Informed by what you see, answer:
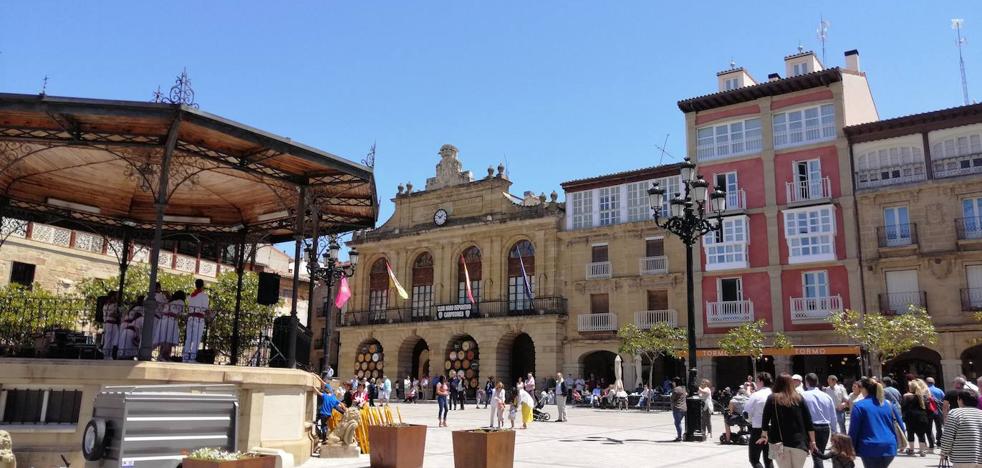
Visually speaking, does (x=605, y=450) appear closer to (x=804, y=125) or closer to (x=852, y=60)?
(x=804, y=125)

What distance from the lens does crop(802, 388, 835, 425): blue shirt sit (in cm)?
892

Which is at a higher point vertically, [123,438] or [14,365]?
[14,365]

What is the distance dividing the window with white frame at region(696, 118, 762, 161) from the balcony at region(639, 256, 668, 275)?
17.0ft

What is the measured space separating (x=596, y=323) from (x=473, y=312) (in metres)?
7.60

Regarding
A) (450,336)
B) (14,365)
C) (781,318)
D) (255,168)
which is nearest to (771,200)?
(781,318)

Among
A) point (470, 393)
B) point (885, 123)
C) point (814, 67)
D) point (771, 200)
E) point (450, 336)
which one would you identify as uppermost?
point (814, 67)

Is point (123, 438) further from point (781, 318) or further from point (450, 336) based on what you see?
point (450, 336)

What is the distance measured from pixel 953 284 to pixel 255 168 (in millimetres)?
27488

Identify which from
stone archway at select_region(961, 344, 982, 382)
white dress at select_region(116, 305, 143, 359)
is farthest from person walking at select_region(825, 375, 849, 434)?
stone archway at select_region(961, 344, 982, 382)

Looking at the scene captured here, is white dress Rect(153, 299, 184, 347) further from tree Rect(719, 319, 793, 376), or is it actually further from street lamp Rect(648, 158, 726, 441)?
tree Rect(719, 319, 793, 376)

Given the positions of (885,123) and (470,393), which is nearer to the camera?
(885,123)

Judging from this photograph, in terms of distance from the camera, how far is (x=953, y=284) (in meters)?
28.4

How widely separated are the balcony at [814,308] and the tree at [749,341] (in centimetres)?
130

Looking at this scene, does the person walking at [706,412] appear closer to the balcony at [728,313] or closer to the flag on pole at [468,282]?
the balcony at [728,313]
